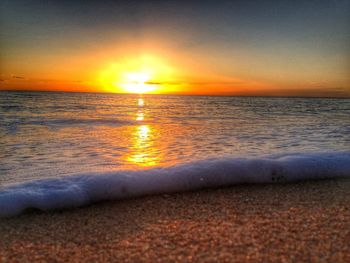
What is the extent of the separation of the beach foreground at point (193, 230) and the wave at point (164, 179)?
221 millimetres

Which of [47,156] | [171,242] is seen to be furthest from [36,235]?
[47,156]

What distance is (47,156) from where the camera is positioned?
638 cm

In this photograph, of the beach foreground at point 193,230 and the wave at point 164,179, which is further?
the wave at point 164,179

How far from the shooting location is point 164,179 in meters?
4.70

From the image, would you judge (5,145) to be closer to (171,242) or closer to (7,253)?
(7,253)

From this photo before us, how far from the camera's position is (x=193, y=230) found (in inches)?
122

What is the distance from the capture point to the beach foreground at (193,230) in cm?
266

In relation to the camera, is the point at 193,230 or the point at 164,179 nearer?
the point at 193,230

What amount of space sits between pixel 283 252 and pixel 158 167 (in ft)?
9.58

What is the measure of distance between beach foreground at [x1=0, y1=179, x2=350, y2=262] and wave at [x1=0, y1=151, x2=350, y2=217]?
0.73 ft

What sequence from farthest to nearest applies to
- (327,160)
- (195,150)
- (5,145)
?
(5,145) → (195,150) → (327,160)

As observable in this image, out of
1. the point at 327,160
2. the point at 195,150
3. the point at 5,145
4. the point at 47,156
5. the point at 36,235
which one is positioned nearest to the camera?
the point at 36,235

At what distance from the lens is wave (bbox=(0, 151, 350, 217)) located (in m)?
3.96

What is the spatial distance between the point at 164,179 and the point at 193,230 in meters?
1.65
